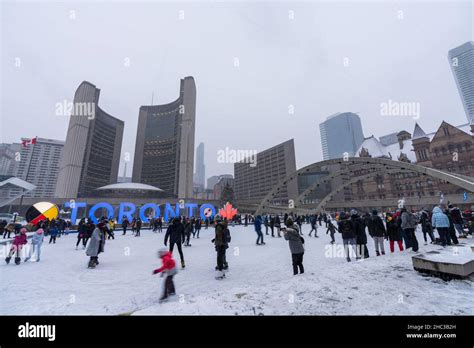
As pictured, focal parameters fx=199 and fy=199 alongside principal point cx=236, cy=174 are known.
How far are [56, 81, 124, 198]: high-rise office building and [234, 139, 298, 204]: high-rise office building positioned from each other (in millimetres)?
89886

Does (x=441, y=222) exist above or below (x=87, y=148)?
below

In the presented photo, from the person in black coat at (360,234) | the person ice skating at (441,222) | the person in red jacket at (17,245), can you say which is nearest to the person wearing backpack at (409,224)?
the person ice skating at (441,222)

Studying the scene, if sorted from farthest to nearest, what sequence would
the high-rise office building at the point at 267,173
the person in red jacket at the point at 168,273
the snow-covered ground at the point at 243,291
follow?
the high-rise office building at the point at 267,173
the person in red jacket at the point at 168,273
the snow-covered ground at the point at 243,291

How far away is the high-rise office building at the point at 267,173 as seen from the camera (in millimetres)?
125562

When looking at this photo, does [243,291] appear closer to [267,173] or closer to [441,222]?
[441,222]

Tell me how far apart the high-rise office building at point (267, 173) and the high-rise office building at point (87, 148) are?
8989 cm

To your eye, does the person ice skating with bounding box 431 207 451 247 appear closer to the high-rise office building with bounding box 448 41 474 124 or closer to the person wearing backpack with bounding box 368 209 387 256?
the person wearing backpack with bounding box 368 209 387 256

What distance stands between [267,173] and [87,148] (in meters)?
105

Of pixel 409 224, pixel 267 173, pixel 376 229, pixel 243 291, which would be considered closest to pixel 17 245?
pixel 243 291

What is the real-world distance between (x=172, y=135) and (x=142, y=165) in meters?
27.1

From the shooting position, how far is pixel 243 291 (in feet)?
14.2

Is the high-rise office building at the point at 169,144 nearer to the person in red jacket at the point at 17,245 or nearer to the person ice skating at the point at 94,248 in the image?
the person in red jacket at the point at 17,245

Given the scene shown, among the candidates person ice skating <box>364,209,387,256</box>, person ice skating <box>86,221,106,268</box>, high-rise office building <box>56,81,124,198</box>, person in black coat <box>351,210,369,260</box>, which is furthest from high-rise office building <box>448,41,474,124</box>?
high-rise office building <box>56,81,124,198</box>
